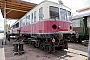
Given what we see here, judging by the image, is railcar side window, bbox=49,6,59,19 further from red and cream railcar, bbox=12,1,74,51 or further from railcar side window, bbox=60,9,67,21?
railcar side window, bbox=60,9,67,21

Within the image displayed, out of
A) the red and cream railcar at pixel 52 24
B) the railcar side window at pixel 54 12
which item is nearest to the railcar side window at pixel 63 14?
the red and cream railcar at pixel 52 24

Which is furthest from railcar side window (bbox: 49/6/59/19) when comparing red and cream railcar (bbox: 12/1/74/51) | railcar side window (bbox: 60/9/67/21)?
railcar side window (bbox: 60/9/67/21)

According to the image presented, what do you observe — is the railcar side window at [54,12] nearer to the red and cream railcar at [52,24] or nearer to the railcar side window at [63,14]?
the red and cream railcar at [52,24]

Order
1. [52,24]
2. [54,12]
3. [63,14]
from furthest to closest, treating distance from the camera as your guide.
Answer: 1. [63,14]
2. [54,12]
3. [52,24]

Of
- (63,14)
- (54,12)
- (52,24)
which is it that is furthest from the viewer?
(63,14)

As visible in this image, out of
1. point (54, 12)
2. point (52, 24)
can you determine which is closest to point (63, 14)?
point (54, 12)

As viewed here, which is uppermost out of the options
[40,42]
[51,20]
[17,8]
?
[17,8]

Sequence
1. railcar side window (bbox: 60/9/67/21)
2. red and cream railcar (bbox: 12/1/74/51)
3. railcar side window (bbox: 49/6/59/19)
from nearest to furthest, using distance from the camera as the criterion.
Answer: red and cream railcar (bbox: 12/1/74/51) → railcar side window (bbox: 49/6/59/19) → railcar side window (bbox: 60/9/67/21)

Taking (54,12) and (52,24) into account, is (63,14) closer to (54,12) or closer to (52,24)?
(54,12)

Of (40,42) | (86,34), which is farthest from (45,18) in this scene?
(86,34)

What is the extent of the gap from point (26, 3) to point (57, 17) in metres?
7.13

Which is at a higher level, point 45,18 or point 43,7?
point 43,7

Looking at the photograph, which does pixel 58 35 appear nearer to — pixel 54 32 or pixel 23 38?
pixel 54 32

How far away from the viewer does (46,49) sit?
725cm
